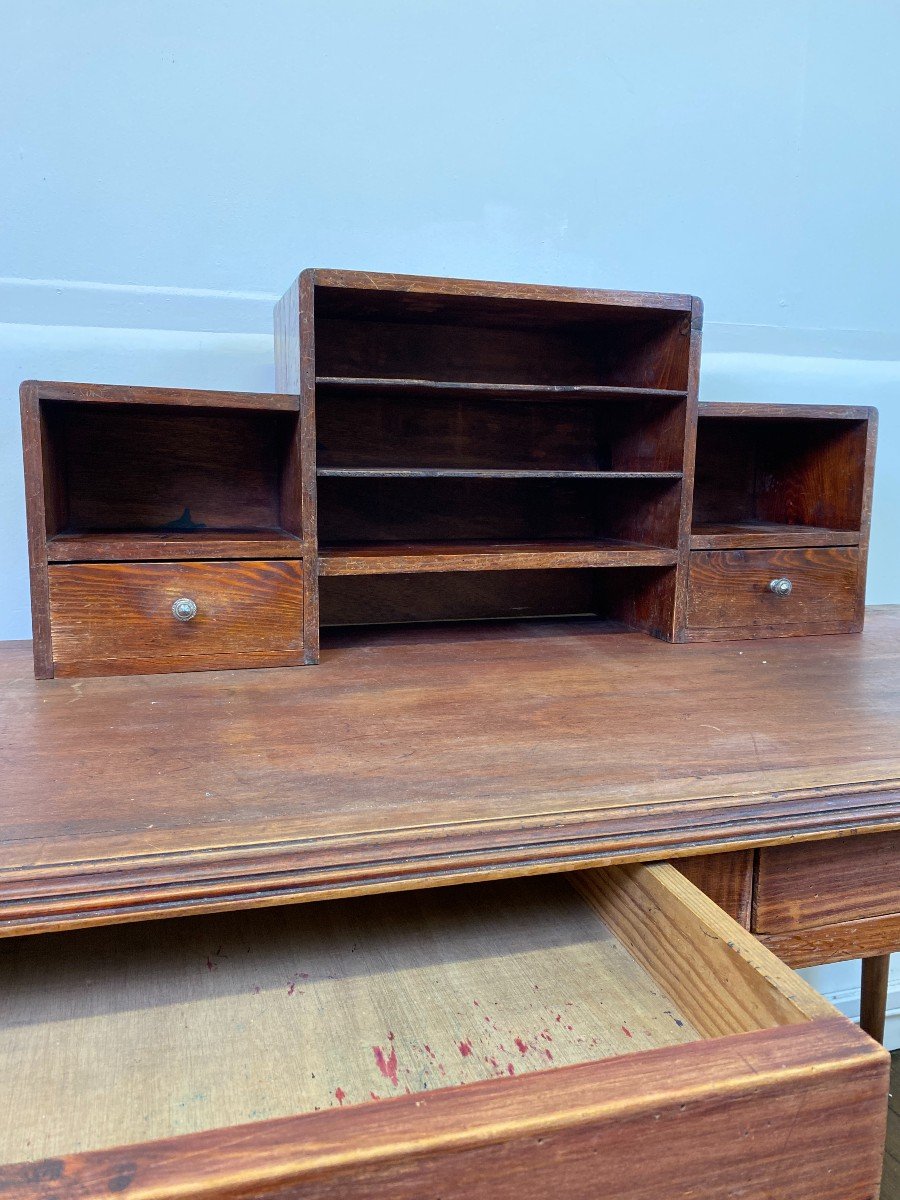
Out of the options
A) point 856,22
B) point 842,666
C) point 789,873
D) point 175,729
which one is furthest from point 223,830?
point 856,22

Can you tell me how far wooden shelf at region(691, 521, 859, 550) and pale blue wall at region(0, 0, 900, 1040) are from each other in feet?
1.18

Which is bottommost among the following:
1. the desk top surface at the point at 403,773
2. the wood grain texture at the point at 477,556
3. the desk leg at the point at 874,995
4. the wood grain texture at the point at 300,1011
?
the desk leg at the point at 874,995

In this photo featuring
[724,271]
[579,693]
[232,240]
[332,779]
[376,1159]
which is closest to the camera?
Result: [376,1159]

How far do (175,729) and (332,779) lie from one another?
23cm

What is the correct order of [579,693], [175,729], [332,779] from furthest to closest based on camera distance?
[579,693], [175,729], [332,779]

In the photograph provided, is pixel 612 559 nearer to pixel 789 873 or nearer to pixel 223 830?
pixel 789 873

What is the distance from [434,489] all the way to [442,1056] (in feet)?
3.44

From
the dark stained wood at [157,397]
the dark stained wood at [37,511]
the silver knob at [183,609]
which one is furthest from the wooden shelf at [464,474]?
the dark stained wood at [37,511]

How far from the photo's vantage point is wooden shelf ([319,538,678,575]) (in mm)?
1180

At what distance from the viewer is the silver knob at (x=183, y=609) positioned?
1117 mm

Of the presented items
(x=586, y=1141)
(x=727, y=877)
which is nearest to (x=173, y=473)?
(x=727, y=877)

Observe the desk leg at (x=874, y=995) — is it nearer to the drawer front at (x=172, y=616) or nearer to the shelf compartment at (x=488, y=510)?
the shelf compartment at (x=488, y=510)

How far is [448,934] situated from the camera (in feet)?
2.47

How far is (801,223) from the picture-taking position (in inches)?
67.1
